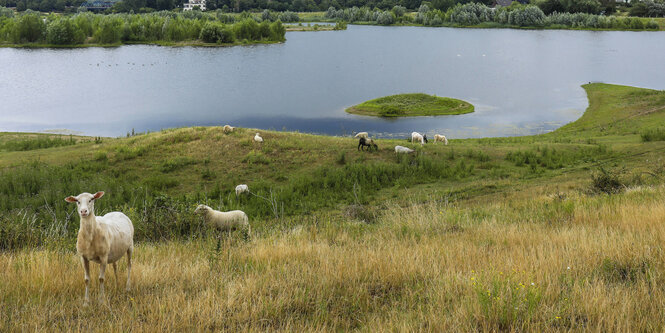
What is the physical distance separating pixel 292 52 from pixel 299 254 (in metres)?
108

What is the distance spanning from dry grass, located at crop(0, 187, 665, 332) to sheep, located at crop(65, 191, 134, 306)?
41 centimetres

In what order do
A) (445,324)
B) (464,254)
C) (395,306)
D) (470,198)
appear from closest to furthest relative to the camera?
(445,324) < (395,306) < (464,254) < (470,198)

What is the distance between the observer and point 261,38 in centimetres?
13150

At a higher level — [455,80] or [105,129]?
[455,80]

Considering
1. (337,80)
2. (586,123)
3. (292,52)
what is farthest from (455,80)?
(292,52)

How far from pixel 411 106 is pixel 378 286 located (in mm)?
54649

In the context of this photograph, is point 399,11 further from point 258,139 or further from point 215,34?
point 258,139

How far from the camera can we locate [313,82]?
76.5m

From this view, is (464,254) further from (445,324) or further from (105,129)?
(105,129)

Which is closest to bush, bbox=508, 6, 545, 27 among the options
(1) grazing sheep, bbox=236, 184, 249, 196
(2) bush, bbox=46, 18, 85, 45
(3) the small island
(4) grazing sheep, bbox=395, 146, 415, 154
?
(3) the small island

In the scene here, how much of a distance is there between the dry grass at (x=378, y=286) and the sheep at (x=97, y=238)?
412mm

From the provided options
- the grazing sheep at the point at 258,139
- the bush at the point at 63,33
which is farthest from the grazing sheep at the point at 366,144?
the bush at the point at 63,33

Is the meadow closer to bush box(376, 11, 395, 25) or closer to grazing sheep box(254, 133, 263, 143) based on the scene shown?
grazing sheep box(254, 133, 263, 143)

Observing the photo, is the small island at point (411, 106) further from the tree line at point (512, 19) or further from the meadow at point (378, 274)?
the tree line at point (512, 19)
